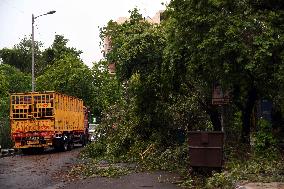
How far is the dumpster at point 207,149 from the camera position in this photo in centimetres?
1425

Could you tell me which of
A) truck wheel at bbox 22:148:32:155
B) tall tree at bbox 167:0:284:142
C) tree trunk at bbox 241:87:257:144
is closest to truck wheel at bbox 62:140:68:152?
truck wheel at bbox 22:148:32:155

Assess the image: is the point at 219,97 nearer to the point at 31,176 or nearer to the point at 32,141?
the point at 31,176

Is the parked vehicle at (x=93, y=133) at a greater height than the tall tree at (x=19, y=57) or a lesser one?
lesser

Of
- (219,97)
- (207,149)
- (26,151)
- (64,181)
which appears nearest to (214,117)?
(219,97)

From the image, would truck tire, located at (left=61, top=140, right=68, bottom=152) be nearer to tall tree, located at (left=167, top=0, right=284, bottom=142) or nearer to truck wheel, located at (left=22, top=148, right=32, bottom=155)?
truck wheel, located at (left=22, top=148, right=32, bottom=155)

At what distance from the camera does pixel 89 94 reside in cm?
4759

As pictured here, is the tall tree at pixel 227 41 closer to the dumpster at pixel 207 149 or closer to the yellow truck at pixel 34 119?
the dumpster at pixel 207 149

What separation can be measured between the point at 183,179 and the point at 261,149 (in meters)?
4.17

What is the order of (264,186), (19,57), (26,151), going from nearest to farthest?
1. (264,186)
2. (26,151)
3. (19,57)

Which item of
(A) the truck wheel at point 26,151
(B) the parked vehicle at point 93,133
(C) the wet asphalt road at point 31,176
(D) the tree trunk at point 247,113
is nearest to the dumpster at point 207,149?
(C) the wet asphalt road at point 31,176

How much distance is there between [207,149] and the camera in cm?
1438

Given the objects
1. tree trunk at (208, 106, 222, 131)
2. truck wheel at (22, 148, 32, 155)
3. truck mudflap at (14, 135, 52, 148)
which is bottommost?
truck wheel at (22, 148, 32, 155)

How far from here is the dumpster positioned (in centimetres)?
1425

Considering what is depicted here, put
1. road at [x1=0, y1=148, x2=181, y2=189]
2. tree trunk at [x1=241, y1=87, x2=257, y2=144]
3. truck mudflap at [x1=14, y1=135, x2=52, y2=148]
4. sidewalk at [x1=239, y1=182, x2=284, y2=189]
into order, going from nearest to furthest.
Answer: sidewalk at [x1=239, y1=182, x2=284, y2=189] → road at [x1=0, y1=148, x2=181, y2=189] → tree trunk at [x1=241, y1=87, x2=257, y2=144] → truck mudflap at [x1=14, y1=135, x2=52, y2=148]
